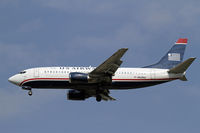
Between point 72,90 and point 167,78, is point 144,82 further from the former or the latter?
point 72,90

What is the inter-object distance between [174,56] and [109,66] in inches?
491

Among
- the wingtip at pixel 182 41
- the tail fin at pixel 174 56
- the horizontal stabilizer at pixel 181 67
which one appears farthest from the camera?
the wingtip at pixel 182 41

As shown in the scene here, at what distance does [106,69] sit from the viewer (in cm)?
6731

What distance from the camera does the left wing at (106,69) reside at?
65.0 metres

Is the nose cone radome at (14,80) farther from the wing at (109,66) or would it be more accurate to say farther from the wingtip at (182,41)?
the wingtip at (182,41)

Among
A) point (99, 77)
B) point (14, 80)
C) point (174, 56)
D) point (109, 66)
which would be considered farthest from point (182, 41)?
point (14, 80)

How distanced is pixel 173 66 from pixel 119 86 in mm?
9214

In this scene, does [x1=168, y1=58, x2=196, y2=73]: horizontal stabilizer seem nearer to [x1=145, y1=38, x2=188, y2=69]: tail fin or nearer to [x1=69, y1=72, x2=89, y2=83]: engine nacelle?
[x1=145, y1=38, x2=188, y2=69]: tail fin

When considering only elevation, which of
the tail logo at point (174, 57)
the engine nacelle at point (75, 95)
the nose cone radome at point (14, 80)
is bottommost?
the engine nacelle at point (75, 95)

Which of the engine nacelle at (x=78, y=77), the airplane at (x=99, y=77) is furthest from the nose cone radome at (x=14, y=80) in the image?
the engine nacelle at (x=78, y=77)

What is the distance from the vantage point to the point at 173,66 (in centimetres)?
7306

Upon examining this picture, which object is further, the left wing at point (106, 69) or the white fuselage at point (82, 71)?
the white fuselage at point (82, 71)

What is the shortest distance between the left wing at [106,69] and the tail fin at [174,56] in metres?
7.73

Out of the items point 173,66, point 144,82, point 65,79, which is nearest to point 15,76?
point 65,79
